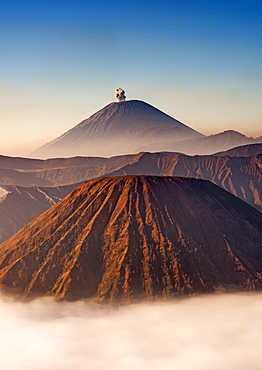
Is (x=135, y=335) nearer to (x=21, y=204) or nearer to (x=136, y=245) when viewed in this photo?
(x=136, y=245)

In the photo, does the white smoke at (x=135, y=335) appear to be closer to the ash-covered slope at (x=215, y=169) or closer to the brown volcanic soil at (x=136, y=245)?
the brown volcanic soil at (x=136, y=245)

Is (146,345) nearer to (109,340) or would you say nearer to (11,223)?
(109,340)

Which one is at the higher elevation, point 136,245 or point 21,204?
point 21,204

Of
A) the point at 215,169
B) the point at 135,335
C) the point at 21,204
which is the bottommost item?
the point at 135,335

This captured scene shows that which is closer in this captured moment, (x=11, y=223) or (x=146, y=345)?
(x=146, y=345)

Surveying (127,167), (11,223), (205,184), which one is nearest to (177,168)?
(127,167)

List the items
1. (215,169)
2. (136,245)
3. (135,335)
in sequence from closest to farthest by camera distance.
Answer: (135,335)
(136,245)
(215,169)

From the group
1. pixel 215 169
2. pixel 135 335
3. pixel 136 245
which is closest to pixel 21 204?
pixel 136 245
